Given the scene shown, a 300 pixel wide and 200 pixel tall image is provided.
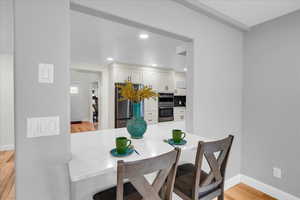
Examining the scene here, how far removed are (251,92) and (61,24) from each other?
2487 mm

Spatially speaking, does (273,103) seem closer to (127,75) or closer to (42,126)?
(42,126)

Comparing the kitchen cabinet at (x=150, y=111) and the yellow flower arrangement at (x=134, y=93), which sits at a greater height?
the yellow flower arrangement at (x=134, y=93)

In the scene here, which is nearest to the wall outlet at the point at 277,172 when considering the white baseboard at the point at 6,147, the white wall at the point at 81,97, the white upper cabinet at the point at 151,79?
the white upper cabinet at the point at 151,79

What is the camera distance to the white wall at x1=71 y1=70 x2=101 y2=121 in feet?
27.0

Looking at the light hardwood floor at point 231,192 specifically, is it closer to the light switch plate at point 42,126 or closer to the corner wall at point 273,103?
the corner wall at point 273,103

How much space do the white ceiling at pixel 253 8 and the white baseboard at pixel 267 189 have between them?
2.27 m

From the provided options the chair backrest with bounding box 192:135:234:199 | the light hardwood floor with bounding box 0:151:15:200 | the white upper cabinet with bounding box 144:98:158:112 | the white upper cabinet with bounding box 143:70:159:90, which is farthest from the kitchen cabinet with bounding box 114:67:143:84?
the chair backrest with bounding box 192:135:234:199

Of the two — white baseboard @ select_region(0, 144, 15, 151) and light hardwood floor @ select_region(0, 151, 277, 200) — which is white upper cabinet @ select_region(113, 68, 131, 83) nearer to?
white baseboard @ select_region(0, 144, 15, 151)

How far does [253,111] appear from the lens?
2.31 m

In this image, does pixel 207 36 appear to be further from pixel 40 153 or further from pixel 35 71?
pixel 40 153

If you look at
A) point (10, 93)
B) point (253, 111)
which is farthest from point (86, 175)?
point (10, 93)

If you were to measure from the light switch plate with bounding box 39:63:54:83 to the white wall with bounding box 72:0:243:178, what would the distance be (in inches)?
24.2

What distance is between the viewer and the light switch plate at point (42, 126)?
3.21ft

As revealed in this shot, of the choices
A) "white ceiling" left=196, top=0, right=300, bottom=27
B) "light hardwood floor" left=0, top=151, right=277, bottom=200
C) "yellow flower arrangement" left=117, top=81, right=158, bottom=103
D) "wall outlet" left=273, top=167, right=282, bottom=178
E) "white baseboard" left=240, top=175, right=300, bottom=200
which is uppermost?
"white ceiling" left=196, top=0, right=300, bottom=27
